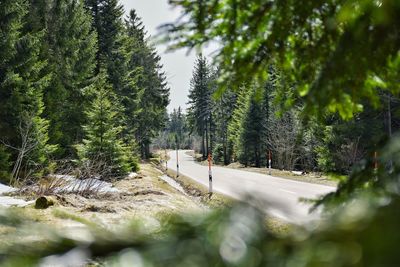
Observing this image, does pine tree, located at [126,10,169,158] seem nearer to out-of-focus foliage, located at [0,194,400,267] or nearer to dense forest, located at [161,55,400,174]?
dense forest, located at [161,55,400,174]

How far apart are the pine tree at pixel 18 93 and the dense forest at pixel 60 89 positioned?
38 mm

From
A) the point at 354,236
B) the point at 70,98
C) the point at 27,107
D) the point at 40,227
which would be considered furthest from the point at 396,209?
the point at 70,98

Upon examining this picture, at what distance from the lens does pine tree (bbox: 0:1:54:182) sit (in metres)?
16.8

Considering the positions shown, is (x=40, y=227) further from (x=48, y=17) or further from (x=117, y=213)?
(x=48, y=17)

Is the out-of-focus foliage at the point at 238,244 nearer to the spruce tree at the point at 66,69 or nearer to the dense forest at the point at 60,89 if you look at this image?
the dense forest at the point at 60,89

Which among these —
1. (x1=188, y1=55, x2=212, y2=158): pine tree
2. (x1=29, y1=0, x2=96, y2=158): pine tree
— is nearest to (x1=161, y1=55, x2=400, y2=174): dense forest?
(x1=188, y1=55, x2=212, y2=158): pine tree

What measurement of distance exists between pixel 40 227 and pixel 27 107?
18300mm

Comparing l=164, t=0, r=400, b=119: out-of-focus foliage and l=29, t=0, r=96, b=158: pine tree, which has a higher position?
l=29, t=0, r=96, b=158: pine tree

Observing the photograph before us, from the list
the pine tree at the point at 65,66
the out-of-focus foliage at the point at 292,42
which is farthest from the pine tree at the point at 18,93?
the out-of-focus foliage at the point at 292,42

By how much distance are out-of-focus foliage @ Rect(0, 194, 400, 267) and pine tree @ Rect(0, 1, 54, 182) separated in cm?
1648

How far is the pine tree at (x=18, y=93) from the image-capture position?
55.2 ft

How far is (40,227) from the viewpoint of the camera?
0.85m

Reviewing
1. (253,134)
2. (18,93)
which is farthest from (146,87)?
(18,93)

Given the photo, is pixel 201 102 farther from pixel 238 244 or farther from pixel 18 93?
pixel 238 244
